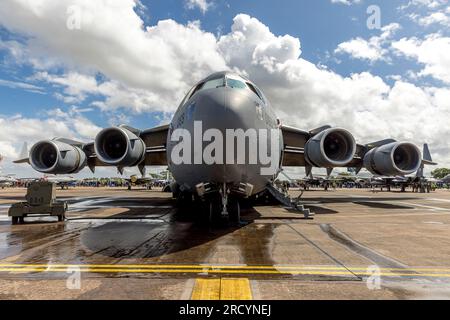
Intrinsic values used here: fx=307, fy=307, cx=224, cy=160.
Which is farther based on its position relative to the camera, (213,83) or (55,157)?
(55,157)

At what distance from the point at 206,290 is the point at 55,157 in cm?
1730

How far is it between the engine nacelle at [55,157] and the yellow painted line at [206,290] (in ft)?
51.6

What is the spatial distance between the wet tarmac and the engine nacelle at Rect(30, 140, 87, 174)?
8.08 meters

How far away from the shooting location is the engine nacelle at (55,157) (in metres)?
17.3

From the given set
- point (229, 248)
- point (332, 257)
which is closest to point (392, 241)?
point (332, 257)

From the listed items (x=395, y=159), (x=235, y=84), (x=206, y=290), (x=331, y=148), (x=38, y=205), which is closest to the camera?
(x=206, y=290)

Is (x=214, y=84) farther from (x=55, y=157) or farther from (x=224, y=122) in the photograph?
(x=55, y=157)

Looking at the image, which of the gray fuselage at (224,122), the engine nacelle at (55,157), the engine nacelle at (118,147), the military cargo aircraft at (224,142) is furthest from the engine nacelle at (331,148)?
the engine nacelle at (55,157)

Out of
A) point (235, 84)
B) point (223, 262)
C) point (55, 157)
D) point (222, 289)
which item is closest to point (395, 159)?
point (235, 84)

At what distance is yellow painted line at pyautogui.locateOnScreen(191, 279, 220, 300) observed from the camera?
3.80 m

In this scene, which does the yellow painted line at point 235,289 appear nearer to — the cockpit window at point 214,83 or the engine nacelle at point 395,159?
the cockpit window at point 214,83

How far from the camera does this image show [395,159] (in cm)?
1720

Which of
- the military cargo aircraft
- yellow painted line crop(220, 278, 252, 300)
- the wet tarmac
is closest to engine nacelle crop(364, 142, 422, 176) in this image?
the wet tarmac

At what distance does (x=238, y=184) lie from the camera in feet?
26.4
